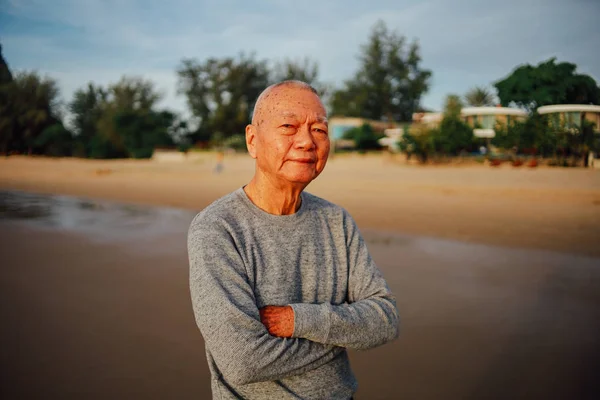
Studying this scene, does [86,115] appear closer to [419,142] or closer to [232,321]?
[419,142]

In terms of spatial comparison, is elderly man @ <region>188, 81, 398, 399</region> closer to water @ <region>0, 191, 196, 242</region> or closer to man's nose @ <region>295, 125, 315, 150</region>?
man's nose @ <region>295, 125, 315, 150</region>

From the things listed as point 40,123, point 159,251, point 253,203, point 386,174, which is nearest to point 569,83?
point 253,203

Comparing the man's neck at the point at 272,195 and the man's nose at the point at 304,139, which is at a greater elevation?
the man's nose at the point at 304,139

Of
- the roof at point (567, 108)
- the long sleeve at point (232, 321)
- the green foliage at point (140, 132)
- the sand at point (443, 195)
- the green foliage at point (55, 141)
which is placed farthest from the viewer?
the green foliage at point (140, 132)

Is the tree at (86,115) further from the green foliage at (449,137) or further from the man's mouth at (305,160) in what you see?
the man's mouth at (305,160)

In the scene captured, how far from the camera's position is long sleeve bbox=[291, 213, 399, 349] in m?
1.31

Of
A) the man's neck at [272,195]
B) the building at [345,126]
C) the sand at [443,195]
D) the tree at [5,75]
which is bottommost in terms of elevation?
the sand at [443,195]

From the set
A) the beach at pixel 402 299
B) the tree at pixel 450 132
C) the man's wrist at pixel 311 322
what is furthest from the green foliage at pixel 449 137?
the man's wrist at pixel 311 322

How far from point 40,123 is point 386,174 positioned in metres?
19.4

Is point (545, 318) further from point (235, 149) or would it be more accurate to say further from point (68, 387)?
point (235, 149)

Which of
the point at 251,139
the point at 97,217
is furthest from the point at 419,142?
the point at 251,139

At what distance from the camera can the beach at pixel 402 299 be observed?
133 inches

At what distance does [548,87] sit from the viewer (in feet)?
14.4

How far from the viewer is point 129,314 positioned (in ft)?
15.0
